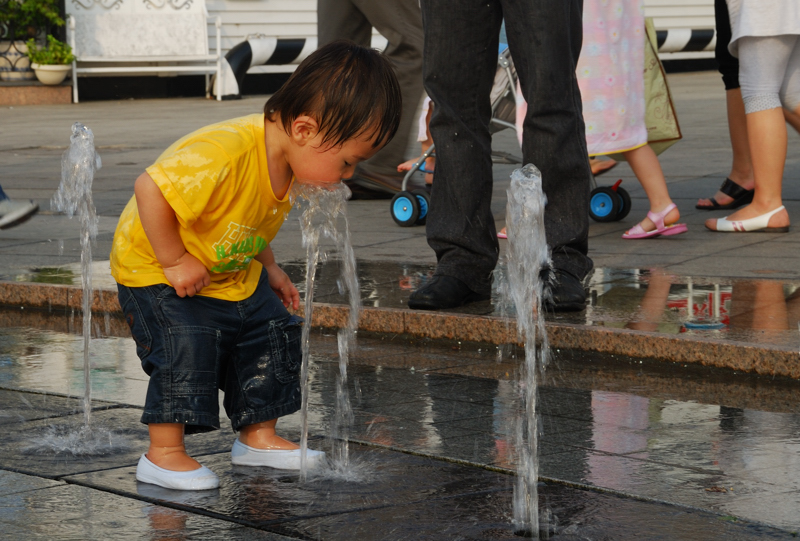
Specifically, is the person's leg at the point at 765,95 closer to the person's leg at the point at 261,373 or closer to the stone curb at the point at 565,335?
the stone curb at the point at 565,335

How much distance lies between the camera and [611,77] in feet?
20.3

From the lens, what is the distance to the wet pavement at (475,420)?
261 cm

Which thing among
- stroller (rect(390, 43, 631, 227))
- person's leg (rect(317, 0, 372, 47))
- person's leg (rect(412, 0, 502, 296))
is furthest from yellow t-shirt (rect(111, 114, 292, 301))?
person's leg (rect(317, 0, 372, 47))

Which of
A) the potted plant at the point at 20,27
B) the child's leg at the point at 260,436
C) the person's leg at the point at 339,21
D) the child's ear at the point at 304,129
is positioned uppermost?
the potted plant at the point at 20,27

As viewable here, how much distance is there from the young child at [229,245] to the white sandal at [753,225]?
3.60m

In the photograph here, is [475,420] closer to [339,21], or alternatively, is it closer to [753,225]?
[753,225]

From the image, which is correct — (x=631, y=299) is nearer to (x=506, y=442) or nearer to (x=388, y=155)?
(x=506, y=442)

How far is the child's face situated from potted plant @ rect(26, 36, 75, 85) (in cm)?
1670

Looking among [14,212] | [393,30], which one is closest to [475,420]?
[14,212]

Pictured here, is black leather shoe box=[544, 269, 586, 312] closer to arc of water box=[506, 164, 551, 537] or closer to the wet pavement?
the wet pavement

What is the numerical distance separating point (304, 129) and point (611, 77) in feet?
11.6

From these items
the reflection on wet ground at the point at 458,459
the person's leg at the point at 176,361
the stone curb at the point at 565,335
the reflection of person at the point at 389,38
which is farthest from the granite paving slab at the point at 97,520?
the reflection of person at the point at 389,38

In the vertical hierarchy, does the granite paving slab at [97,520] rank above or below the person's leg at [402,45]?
below

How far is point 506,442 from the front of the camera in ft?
10.5
